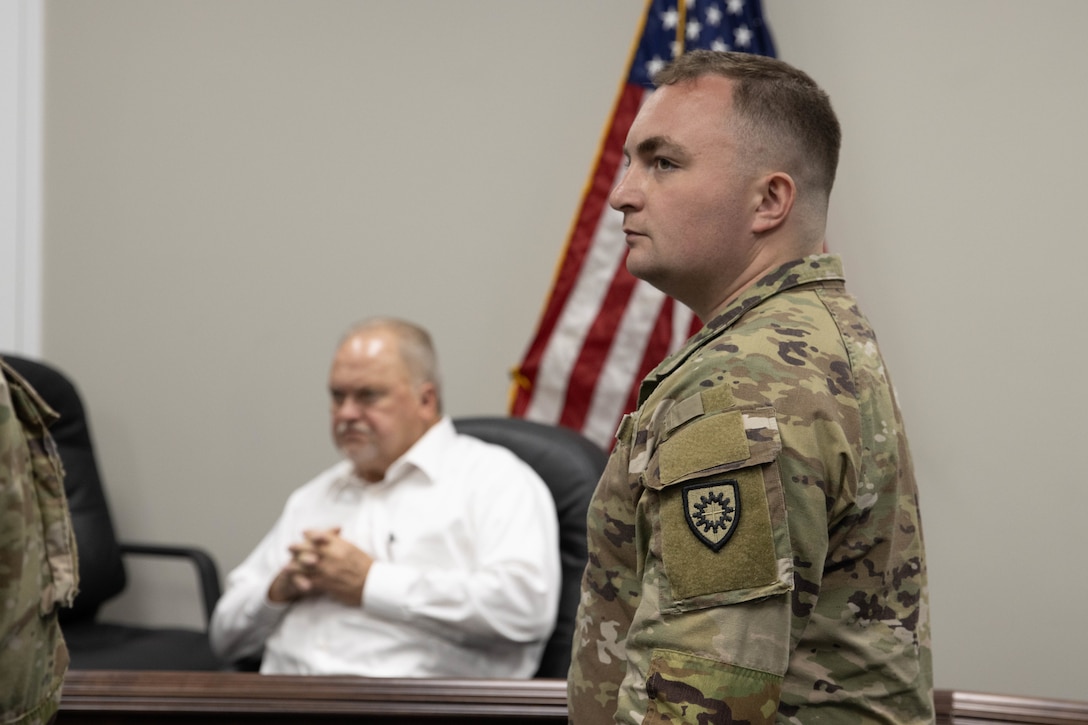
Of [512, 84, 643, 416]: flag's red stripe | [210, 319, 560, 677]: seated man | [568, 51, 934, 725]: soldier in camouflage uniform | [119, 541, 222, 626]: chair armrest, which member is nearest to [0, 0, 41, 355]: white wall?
[119, 541, 222, 626]: chair armrest

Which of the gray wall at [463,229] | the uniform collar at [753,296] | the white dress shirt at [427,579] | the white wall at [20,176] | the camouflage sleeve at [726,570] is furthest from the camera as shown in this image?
the white wall at [20,176]

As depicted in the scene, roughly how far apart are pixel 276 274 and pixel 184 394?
472 mm

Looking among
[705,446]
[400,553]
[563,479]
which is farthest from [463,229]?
[705,446]

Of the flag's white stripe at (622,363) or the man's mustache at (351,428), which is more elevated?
the flag's white stripe at (622,363)

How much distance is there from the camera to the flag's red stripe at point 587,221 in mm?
2850

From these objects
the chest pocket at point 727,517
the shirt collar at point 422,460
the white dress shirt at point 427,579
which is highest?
the chest pocket at point 727,517

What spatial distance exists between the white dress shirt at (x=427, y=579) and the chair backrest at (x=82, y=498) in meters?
0.78

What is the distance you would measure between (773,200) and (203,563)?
95.5 inches

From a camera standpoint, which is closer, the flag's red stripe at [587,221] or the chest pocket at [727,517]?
the chest pocket at [727,517]

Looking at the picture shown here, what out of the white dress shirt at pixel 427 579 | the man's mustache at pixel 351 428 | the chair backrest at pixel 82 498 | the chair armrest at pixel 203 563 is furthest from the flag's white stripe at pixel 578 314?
the chair backrest at pixel 82 498

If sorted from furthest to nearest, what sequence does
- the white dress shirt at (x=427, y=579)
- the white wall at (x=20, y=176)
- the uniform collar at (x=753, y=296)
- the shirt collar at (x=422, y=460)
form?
the white wall at (x=20, y=176) → the shirt collar at (x=422, y=460) → the white dress shirt at (x=427, y=579) → the uniform collar at (x=753, y=296)

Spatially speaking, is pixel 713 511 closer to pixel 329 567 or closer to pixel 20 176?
pixel 329 567

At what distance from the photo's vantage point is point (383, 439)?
2512mm

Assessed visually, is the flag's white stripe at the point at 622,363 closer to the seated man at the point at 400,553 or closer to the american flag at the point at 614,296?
the american flag at the point at 614,296
